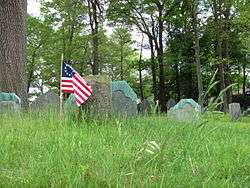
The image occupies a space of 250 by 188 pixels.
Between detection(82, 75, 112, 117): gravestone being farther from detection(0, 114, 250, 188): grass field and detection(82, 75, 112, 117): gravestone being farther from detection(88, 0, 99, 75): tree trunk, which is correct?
detection(88, 0, 99, 75): tree trunk

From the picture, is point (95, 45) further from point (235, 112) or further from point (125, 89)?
point (125, 89)

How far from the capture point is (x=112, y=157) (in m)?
4.62

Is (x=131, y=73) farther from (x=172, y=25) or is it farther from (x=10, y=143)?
(x=10, y=143)

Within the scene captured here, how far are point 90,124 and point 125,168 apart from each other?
11.6 feet

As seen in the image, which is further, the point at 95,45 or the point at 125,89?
the point at 95,45

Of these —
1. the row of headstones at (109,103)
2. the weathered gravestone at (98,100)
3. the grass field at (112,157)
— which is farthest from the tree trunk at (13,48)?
the grass field at (112,157)

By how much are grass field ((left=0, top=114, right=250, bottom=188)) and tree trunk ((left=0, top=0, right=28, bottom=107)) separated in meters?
6.53

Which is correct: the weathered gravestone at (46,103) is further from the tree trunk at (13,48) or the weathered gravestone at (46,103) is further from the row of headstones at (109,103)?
the tree trunk at (13,48)

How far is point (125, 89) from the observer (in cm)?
1605

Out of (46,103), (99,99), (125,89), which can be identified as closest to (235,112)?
(125,89)

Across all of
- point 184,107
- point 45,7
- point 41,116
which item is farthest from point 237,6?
point 41,116

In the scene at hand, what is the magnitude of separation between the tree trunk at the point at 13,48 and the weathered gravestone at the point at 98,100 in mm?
4859

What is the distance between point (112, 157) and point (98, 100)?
4411 millimetres

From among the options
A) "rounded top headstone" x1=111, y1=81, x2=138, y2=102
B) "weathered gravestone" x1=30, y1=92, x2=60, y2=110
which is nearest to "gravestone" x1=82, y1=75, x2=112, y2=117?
"weathered gravestone" x1=30, y1=92, x2=60, y2=110
